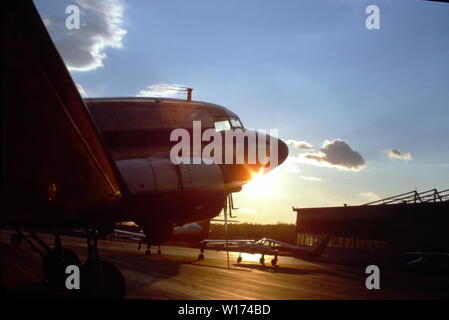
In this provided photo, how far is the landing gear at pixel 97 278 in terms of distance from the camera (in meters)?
8.74

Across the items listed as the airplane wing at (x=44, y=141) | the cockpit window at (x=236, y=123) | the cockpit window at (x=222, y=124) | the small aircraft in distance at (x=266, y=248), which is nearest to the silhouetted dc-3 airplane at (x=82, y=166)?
the airplane wing at (x=44, y=141)

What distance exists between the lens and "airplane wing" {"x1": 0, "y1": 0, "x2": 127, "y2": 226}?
4.66m

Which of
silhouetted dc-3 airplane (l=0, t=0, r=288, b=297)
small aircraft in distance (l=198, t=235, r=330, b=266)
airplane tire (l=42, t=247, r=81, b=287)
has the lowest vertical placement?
small aircraft in distance (l=198, t=235, r=330, b=266)

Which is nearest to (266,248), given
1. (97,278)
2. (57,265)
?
(57,265)

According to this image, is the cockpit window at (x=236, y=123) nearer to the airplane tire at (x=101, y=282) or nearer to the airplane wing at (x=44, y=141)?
the airplane tire at (x=101, y=282)

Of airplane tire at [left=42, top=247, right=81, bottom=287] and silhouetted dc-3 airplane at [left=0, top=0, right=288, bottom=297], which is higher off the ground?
silhouetted dc-3 airplane at [left=0, top=0, right=288, bottom=297]

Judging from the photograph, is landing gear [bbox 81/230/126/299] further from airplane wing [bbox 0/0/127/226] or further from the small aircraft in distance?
the small aircraft in distance

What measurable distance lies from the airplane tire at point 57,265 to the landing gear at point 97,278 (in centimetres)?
325

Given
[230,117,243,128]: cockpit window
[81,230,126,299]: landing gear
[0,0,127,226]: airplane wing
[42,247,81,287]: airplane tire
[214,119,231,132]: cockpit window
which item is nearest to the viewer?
[0,0,127,226]: airplane wing

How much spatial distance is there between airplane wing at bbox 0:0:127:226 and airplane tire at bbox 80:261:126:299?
1.49m

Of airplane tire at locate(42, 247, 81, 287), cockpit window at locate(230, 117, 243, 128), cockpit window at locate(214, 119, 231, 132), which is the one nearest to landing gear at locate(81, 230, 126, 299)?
airplane tire at locate(42, 247, 81, 287)

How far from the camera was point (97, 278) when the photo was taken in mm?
8906

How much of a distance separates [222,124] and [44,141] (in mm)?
8681
